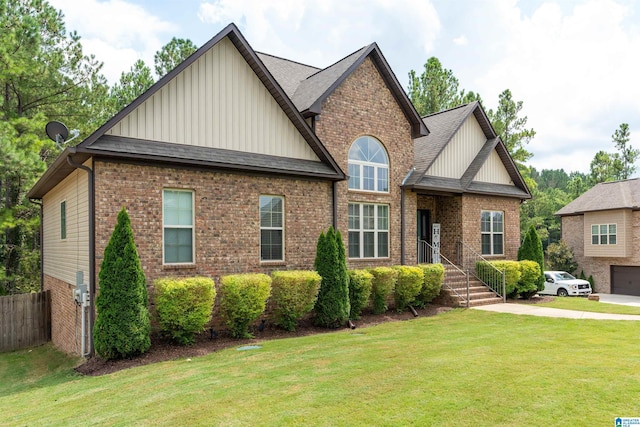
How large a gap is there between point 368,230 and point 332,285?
322 centimetres

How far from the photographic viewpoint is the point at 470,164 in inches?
676

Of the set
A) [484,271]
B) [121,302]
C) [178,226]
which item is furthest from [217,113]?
[484,271]

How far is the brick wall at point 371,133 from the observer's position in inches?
523

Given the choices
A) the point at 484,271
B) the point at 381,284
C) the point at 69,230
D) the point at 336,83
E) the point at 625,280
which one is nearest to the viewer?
the point at 69,230

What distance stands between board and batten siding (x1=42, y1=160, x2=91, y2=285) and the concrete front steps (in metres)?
11.0

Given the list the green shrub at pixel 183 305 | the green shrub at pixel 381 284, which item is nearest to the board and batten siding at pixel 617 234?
the green shrub at pixel 381 284

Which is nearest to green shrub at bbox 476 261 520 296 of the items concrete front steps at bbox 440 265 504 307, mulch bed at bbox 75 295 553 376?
concrete front steps at bbox 440 265 504 307

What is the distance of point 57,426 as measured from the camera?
5.34 metres

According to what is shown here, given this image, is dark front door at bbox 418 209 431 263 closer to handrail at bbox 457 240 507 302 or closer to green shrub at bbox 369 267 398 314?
handrail at bbox 457 240 507 302

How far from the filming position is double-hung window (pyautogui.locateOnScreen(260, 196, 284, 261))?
1150 centimetres

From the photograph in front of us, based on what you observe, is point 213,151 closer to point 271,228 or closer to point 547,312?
point 271,228

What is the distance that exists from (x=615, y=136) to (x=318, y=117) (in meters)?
45.7

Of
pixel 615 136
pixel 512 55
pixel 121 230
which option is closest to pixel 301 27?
pixel 512 55

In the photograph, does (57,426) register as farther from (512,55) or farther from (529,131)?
(529,131)
